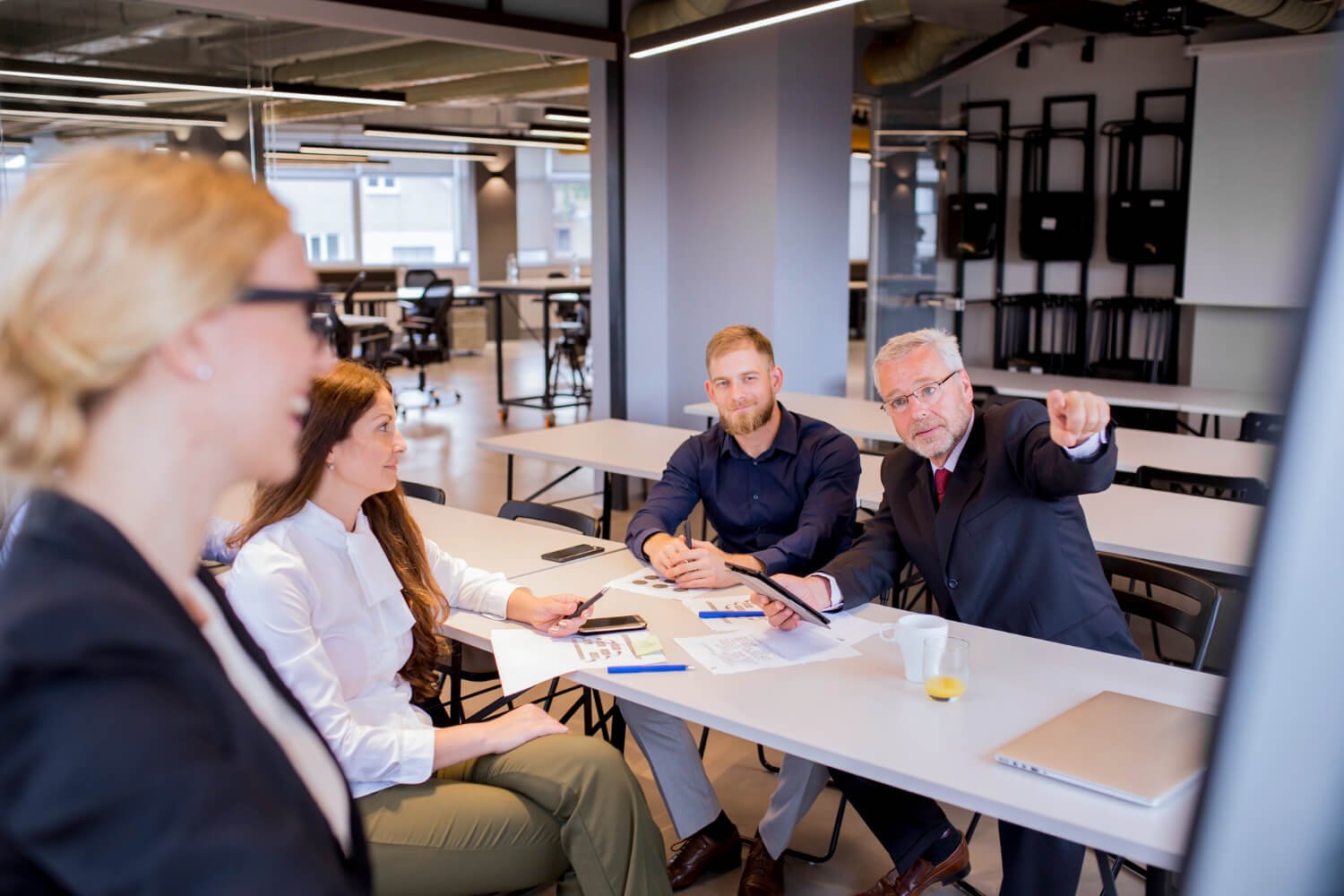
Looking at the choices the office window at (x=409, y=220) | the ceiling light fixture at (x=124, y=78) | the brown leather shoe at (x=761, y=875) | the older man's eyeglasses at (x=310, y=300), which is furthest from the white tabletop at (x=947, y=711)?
the office window at (x=409, y=220)

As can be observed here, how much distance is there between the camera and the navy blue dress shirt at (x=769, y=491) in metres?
3.24

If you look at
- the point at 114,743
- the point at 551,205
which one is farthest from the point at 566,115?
the point at 114,743

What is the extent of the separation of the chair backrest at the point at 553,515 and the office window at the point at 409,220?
16.8 m

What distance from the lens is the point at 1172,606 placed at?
2744 mm

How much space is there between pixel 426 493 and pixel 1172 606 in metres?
2.64

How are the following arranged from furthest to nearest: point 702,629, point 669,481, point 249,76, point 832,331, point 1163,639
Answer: point 832,331
point 249,76
point 1163,639
point 669,481
point 702,629

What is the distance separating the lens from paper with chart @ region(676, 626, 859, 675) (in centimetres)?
234

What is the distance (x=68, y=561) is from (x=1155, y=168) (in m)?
9.88

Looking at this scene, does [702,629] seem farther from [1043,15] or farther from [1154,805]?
[1043,15]

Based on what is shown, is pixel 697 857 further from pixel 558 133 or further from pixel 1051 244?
pixel 558 133

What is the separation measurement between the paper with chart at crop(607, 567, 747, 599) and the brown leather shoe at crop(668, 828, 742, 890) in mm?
615

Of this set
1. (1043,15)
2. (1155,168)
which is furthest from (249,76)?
(1155,168)

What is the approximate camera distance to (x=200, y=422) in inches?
31.8

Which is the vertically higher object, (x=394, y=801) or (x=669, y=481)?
(x=669, y=481)
